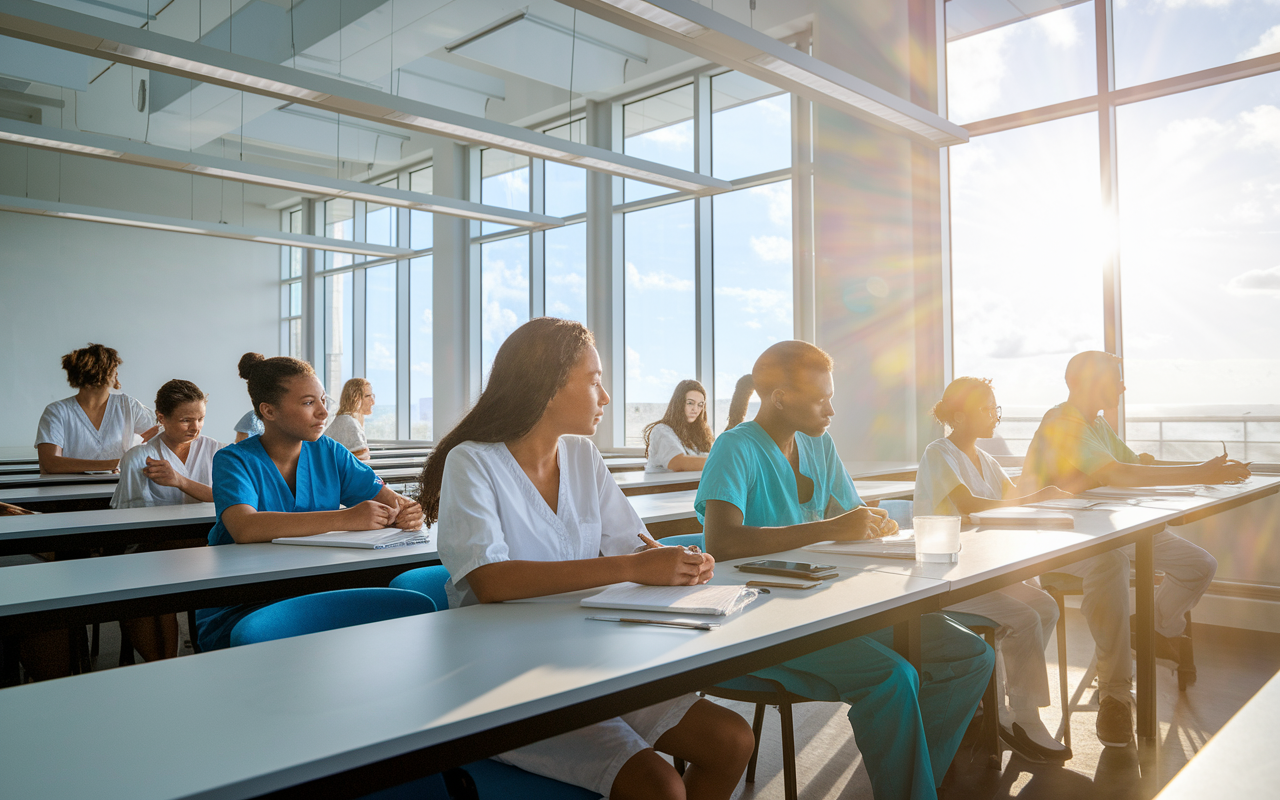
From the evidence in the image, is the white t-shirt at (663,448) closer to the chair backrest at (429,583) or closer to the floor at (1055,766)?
the floor at (1055,766)

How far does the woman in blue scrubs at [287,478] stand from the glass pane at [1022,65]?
4.48m

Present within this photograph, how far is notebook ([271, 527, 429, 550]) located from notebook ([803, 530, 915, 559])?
3.36ft

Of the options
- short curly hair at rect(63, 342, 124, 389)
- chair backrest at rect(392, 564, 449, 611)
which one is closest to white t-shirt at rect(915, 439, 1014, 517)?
chair backrest at rect(392, 564, 449, 611)

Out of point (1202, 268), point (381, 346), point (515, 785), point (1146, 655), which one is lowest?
point (1146, 655)

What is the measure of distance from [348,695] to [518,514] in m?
0.64

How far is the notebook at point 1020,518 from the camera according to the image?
2.33 meters

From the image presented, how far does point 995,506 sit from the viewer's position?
265 cm

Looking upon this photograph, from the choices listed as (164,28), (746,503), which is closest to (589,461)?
(746,503)

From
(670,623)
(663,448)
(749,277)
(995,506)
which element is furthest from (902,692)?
(749,277)

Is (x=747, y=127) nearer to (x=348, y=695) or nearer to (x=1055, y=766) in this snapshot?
(x=1055, y=766)

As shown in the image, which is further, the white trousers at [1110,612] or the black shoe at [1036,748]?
the white trousers at [1110,612]

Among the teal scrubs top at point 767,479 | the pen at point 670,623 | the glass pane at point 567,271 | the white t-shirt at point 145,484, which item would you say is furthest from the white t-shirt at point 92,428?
the pen at point 670,623

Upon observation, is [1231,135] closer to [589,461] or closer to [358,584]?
A: [589,461]

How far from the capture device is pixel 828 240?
578 cm
